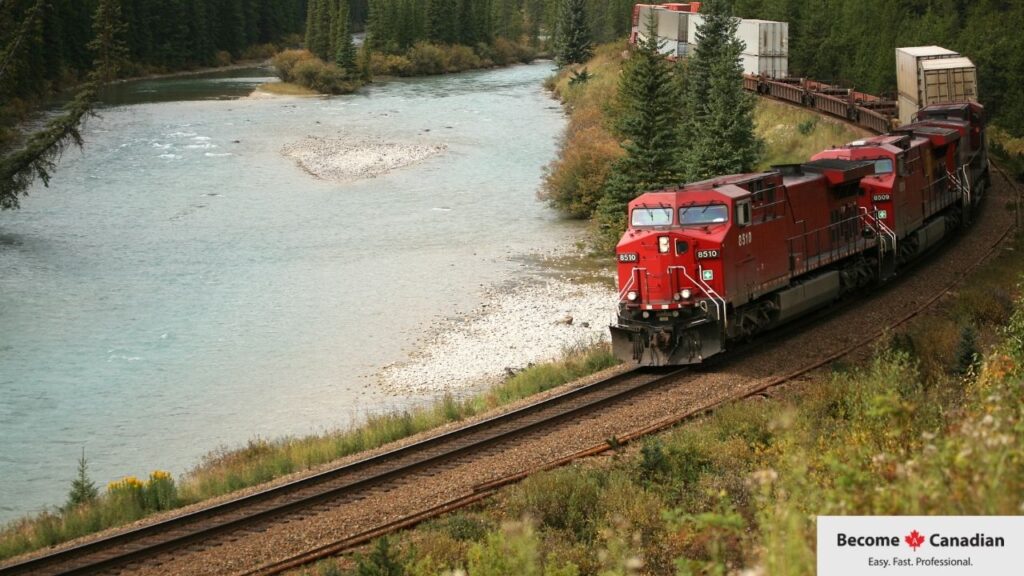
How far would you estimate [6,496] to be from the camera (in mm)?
20500

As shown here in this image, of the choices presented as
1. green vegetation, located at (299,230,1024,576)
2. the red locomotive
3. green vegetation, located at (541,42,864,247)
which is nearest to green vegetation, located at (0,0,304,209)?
green vegetation, located at (541,42,864,247)

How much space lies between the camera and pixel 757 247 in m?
20.9

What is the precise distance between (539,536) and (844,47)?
60.8 m

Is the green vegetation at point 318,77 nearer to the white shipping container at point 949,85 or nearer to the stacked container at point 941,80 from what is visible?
the stacked container at point 941,80

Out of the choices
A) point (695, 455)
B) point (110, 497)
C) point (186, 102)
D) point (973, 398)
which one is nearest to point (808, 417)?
point (695, 455)

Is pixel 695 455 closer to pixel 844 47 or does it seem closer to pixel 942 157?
pixel 942 157

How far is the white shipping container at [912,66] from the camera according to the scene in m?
42.2

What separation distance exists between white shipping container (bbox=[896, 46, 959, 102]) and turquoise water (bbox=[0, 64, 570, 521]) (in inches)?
580

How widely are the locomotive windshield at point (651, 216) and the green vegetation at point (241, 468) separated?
3.25m

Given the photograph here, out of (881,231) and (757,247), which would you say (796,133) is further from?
(757,247)

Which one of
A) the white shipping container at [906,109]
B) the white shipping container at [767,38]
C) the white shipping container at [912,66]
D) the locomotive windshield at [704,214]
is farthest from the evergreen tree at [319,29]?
the locomotive windshield at [704,214]

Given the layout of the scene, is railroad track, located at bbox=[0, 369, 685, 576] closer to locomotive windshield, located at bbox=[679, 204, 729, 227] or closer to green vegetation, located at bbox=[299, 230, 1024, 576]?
green vegetation, located at bbox=[299, 230, 1024, 576]

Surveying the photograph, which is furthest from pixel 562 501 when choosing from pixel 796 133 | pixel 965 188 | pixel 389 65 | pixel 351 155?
pixel 389 65

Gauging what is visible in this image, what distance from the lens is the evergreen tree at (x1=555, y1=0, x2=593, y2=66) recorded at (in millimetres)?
97062
